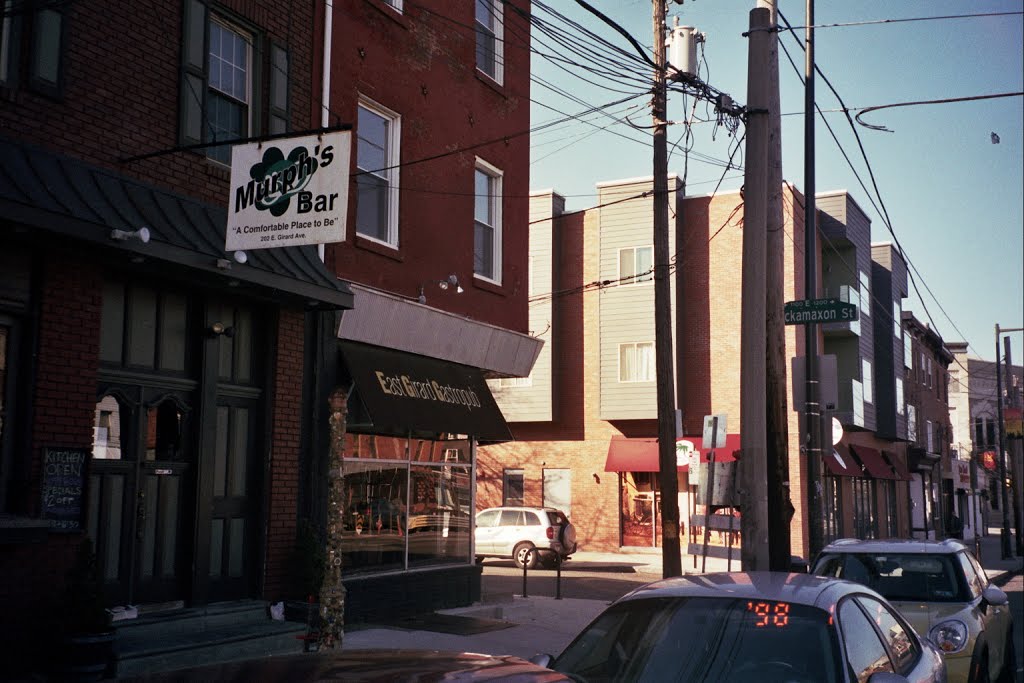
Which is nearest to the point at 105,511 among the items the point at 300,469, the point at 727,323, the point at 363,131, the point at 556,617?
the point at 300,469

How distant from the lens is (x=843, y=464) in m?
33.7

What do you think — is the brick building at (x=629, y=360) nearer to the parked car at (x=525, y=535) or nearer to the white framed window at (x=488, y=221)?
the parked car at (x=525, y=535)

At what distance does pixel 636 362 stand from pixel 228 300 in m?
23.8

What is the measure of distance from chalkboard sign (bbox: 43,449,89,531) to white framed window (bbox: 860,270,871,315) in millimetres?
33281

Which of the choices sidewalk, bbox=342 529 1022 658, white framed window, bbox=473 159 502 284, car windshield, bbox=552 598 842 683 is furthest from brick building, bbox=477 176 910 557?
car windshield, bbox=552 598 842 683

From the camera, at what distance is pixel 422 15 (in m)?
15.4

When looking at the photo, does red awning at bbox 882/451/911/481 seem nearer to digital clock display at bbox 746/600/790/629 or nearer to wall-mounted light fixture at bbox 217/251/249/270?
wall-mounted light fixture at bbox 217/251/249/270

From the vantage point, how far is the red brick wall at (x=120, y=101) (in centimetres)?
932

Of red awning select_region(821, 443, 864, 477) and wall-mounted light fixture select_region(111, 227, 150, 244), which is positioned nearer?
wall-mounted light fixture select_region(111, 227, 150, 244)

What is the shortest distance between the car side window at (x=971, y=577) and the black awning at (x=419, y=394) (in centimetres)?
678

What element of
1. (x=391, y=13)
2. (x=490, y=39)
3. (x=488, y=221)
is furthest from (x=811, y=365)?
(x=490, y=39)

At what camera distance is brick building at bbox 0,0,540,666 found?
Answer: 9.05 meters

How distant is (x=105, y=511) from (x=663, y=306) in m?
8.27

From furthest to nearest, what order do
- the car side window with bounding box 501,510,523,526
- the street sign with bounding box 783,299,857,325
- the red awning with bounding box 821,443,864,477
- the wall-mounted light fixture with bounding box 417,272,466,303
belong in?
the red awning with bounding box 821,443,864,477
the car side window with bounding box 501,510,523,526
the wall-mounted light fixture with bounding box 417,272,466,303
the street sign with bounding box 783,299,857,325
